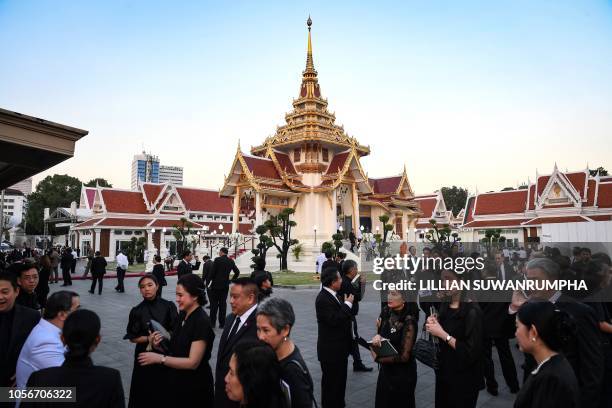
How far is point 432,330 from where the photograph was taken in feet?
12.3

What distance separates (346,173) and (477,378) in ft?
94.8

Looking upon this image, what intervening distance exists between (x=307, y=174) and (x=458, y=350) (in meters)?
29.1

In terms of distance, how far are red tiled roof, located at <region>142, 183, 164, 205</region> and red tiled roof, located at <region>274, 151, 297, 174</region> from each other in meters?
16.2

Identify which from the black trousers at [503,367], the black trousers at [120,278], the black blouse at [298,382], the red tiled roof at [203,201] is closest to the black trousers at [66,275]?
the black trousers at [120,278]

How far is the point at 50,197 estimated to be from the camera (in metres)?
59.6

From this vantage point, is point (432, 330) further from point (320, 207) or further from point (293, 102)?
point (293, 102)

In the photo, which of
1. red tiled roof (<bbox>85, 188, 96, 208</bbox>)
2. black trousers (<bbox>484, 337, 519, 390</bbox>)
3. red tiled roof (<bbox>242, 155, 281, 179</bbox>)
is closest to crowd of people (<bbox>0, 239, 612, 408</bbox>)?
black trousers (<bbox>484, 337, 519, 390</bbox>)

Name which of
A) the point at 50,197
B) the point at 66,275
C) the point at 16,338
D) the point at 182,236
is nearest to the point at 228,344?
the point at 16,338

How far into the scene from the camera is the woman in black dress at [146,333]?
135 inches

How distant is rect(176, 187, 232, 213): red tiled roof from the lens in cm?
4400

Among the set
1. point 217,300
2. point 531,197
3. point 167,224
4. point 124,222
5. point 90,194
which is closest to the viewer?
point 217,300

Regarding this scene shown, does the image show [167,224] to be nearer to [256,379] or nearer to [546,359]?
[256,379]

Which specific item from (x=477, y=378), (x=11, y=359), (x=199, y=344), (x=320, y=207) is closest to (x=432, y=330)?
(x=477, y=378)

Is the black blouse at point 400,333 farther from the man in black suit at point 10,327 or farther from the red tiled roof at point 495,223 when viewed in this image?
the red tiled roof at point 495,223
